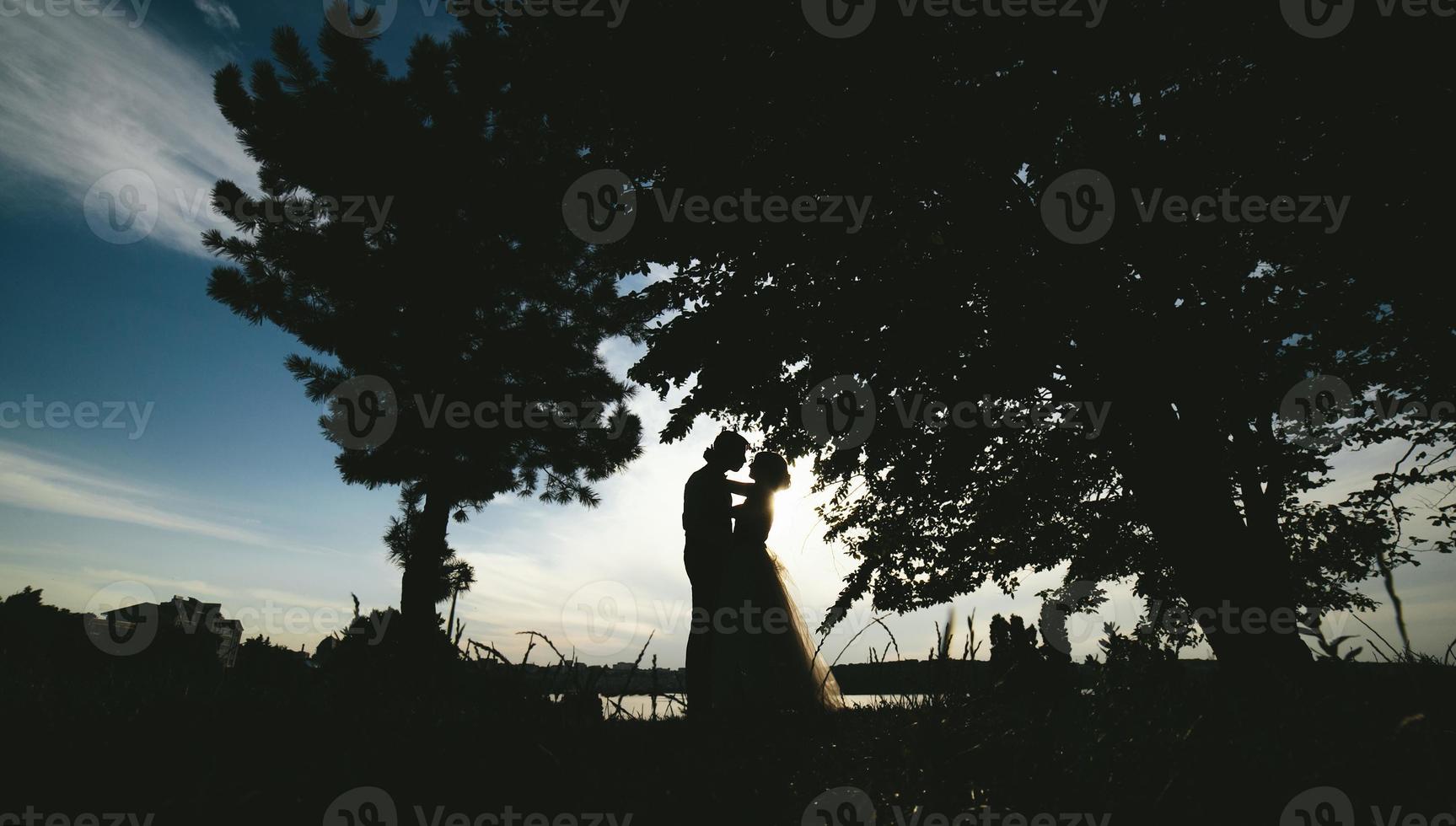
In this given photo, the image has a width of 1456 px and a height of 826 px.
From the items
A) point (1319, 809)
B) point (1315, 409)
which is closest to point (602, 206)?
point (1319, 809)

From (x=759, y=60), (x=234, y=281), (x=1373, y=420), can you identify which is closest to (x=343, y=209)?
(x=234, y=281)

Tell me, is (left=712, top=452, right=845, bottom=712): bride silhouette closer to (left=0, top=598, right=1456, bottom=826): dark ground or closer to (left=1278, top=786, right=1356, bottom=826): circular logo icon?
(left=0, top=598, right=1456, bottom=826): dark ground

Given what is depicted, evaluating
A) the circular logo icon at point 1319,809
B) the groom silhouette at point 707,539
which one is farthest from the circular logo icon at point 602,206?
the circular logo icon at point 1319,809

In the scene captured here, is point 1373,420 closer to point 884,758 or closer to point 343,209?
point 884,758

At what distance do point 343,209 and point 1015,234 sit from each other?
35.9ft

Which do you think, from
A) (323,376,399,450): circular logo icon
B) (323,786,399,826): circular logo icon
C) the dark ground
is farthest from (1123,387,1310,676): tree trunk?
(323,376,399,450): circular logo icon

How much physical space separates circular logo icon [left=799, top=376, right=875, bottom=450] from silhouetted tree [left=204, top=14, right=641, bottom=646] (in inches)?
194

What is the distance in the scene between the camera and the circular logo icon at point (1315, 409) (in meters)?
7.83

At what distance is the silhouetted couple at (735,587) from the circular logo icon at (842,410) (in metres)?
1.39

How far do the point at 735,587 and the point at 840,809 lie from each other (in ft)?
12.5

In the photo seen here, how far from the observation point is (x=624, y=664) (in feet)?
6.26

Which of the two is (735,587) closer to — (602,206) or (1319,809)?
(602,206)

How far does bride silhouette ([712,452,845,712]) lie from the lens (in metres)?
4.79

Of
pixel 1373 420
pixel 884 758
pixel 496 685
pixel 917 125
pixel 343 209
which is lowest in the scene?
pixel 884 758
